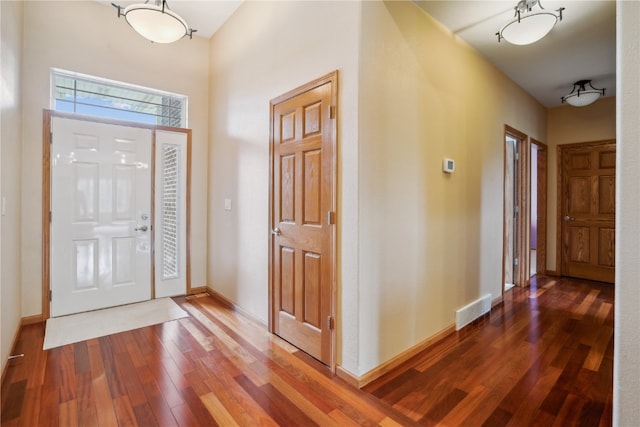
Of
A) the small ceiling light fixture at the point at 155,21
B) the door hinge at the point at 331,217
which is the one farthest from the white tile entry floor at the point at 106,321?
the small ceiling light fixture at the point at 155,21

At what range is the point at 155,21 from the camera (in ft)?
8.17

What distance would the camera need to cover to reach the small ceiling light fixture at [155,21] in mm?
2418

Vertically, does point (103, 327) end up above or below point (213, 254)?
below

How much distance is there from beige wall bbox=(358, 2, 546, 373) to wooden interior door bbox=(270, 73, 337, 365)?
0.90 ft

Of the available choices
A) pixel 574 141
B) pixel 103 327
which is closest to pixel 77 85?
pixel 103 327

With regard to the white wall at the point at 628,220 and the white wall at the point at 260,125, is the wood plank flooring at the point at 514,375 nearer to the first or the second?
the white wall at the point at 260,125

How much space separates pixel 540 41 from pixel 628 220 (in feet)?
10.4

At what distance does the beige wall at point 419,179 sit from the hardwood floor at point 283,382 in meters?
0.30

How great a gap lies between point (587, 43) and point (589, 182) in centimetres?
252

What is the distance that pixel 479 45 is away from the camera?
314cm

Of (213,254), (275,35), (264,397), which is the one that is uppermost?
(275,35)

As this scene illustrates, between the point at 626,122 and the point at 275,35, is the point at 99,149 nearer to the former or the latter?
the point at 275,35

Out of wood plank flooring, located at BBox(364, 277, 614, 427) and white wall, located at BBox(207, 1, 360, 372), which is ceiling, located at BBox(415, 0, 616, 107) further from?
wood plank flooring, located at BBox(364, 277, 614, 427)

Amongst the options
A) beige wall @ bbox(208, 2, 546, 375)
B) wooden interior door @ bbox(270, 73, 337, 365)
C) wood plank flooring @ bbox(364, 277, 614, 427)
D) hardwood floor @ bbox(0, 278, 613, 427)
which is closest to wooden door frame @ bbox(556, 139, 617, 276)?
beige wall @ bbox(208, 2, 546, 375)
